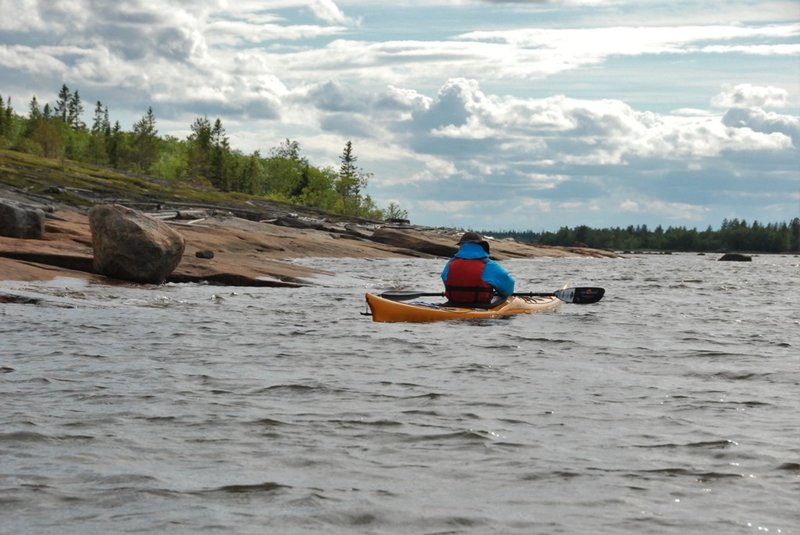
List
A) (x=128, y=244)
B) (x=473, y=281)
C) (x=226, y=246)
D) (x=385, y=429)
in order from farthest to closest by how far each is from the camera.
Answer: (x=226, y=246) → (x=128, y=244) → (x=473, y=281) → (x=385, y=429)

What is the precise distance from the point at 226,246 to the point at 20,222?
13.3 m

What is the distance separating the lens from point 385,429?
8.16m

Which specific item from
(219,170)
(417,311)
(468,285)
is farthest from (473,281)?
(219,170)

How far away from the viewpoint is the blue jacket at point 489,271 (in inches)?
695

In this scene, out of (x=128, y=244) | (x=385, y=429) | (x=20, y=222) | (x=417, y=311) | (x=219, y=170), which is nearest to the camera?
(x=385, y=429)

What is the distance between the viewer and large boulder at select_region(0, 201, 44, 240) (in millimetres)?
22562

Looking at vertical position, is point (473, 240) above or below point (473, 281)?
above

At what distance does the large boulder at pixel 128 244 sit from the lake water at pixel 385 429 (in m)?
4.55

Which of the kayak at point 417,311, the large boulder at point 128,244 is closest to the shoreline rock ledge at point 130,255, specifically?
the large boulder at point 128,244

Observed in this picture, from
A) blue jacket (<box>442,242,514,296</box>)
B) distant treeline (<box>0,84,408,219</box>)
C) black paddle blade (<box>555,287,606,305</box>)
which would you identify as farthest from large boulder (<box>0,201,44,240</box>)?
distant treeline (<box>0,84,408,219</box>)

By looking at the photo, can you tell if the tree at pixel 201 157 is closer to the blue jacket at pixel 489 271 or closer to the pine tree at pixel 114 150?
the pine tree at pixel 114 150

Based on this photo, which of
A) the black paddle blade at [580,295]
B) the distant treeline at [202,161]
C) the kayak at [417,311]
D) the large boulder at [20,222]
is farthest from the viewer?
the distant treeline at [202,161]

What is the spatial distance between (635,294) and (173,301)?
1530cm

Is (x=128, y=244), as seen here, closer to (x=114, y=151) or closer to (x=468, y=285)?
(x=468, y=285)
